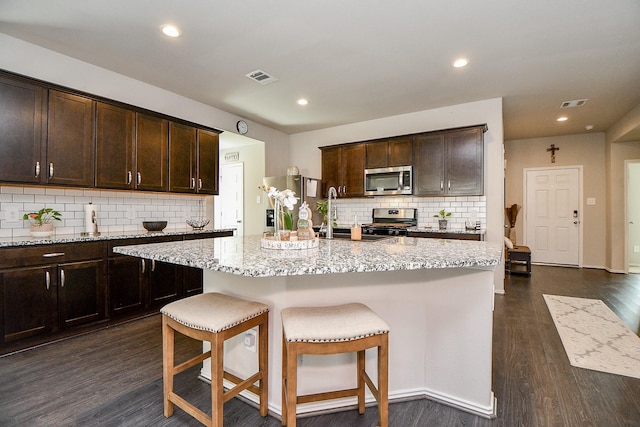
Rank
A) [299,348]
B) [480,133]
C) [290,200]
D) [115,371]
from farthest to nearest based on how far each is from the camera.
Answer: [480,133] < [115,371] < [290,200] < [299,348]

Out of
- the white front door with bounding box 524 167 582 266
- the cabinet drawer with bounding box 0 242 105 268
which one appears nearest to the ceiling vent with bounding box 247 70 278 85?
the cabinet drawer with bounding box 0 242 105 268

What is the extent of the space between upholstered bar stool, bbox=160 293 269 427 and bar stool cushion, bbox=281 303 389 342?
0.70 ft

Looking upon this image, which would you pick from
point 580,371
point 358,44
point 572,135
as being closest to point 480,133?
point 358,44

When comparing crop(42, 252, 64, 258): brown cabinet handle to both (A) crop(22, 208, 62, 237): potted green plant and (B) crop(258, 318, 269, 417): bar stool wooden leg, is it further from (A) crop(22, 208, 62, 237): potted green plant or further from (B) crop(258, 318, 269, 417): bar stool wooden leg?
(B) crop(258, 318, 269, 417): bar stool wooden leg

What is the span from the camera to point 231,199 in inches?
242

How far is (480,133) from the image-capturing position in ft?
13.2

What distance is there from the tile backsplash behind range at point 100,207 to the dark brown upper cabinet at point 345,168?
212cm

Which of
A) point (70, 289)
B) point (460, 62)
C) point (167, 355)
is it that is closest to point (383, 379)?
point (167, 355)

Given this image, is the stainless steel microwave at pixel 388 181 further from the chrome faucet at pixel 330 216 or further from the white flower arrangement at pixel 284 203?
the white flower arrangement at pixel 284 203

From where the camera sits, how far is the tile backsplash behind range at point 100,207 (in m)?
2.80

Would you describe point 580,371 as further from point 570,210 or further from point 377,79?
point 570,210

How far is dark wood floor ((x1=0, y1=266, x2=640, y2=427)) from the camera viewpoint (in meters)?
1.63

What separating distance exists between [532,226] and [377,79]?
17.0 feet

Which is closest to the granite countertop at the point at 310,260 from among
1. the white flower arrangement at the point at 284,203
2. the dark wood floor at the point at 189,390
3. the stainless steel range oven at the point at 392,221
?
the white flower arrangement at the point at 284,203
